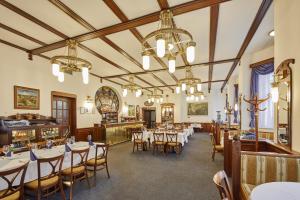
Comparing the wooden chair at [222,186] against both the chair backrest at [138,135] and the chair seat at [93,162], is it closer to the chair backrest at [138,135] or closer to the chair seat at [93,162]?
the chair seat at [93,162]

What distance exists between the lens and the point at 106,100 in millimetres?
9172

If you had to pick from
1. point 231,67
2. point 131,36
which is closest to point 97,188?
point 131,36

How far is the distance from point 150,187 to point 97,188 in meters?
1.05

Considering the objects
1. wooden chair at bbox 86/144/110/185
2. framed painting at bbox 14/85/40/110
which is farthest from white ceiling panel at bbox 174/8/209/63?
framed painting at bbox 14/85/40/110

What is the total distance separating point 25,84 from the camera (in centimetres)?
498

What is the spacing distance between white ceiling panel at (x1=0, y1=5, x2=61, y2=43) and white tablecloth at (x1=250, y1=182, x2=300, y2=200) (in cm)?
470

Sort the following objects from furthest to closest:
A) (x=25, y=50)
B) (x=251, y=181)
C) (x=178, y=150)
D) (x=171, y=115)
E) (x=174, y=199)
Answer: (x=171, y=115) → (x=178, y=150) → (x=25, y=50) → (x=174, y=199) → (x=251, y=181)

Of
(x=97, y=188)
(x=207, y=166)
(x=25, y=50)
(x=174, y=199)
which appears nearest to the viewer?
(x=174, y=199)

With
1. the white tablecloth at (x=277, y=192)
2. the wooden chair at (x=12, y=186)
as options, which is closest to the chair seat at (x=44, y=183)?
the wooden chair at (x=12, y=186)

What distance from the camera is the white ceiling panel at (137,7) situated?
9.30 ft

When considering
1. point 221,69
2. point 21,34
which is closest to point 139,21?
point 21,34

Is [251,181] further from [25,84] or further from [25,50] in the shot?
[25,50]

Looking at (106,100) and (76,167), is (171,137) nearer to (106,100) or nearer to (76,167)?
(76,167)

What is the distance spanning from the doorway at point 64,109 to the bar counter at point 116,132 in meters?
1.22
